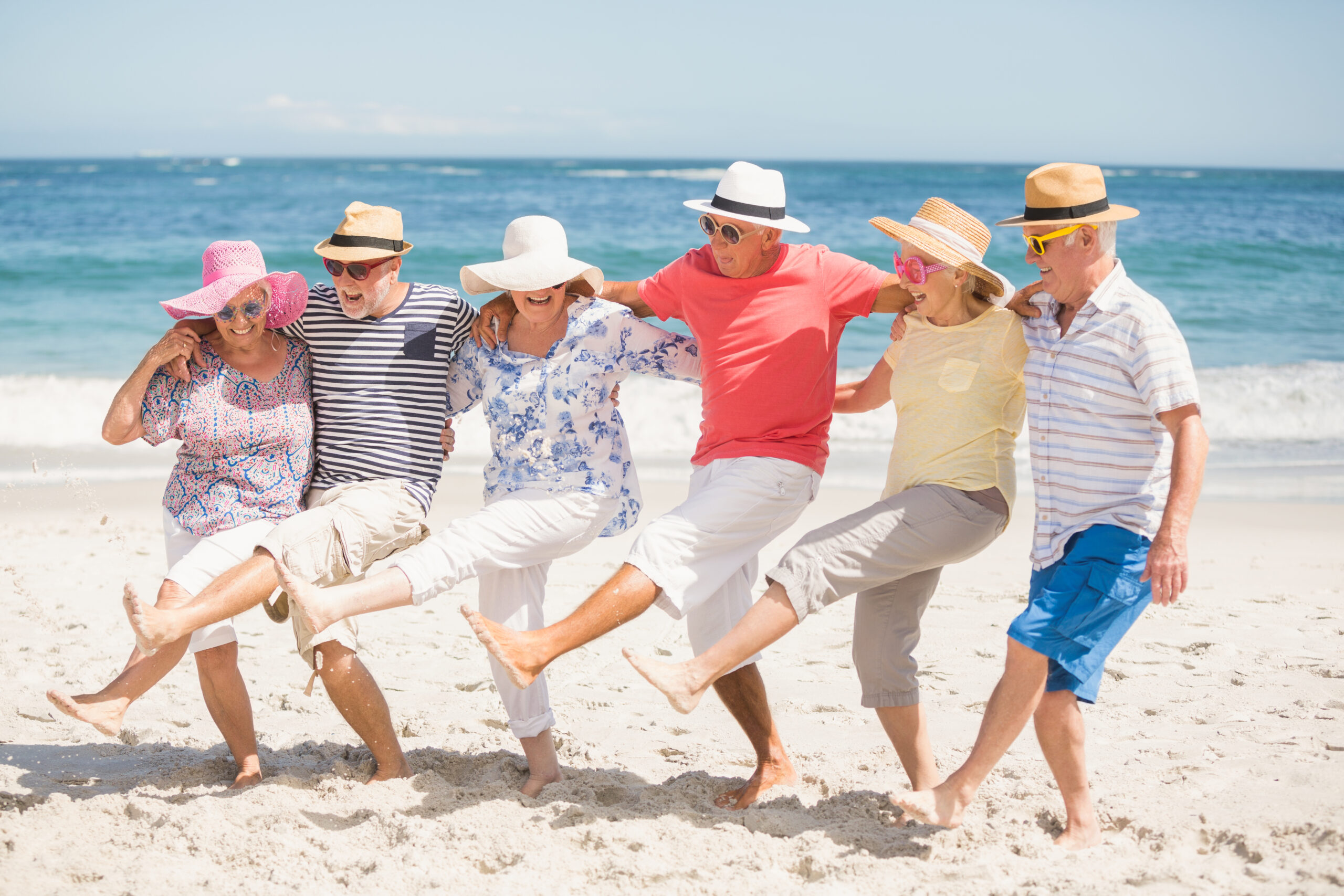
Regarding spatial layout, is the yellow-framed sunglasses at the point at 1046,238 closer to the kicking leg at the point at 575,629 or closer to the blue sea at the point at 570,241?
the kicking leg at the point at 575,629

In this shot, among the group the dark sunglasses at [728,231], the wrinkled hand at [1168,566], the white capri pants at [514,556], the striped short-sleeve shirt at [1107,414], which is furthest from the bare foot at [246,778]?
the wrinkled hand at [1168,566]

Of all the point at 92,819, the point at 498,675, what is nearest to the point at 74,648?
the point at 92,819

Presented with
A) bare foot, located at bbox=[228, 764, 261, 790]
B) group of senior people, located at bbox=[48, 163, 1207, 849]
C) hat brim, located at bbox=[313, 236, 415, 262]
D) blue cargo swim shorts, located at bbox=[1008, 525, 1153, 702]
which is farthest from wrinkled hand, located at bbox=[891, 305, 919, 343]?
bare foot, located at bbox=[228, 764, 261, 790]

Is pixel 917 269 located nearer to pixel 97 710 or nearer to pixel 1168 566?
pixel 1168 566

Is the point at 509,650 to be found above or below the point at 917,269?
below

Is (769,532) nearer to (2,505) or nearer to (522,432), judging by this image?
(522,432)

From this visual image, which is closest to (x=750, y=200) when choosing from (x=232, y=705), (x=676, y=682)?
(x=676, y=682)

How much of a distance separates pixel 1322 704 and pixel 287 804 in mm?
3834

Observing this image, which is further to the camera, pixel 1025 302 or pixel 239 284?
pixel 239 284

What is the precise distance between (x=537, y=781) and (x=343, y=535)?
1091 mm

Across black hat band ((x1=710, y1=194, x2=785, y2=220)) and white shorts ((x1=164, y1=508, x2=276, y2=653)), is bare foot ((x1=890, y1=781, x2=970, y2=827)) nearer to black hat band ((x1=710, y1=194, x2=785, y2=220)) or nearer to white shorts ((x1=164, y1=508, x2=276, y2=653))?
black hat band ((x1=710, y1=194, x2=785, y2=220))

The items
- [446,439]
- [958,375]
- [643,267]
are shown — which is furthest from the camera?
[643,267]

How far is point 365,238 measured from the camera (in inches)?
140

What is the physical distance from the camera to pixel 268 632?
5.26m
